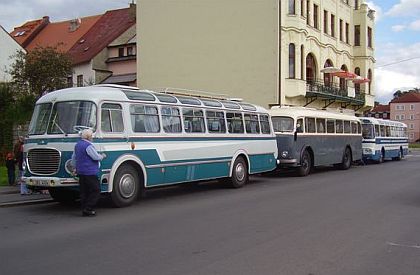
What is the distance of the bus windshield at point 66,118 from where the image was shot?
40.9ft

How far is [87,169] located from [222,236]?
368 centimetres

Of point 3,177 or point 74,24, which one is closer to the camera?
point 3,177

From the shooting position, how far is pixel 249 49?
3766cm

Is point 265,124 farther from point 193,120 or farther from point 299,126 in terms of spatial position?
point 193,120

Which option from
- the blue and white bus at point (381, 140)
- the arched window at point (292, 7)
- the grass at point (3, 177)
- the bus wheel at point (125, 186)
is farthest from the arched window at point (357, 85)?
the bus wheel at point (125, 186)

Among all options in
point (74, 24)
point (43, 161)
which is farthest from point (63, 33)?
point (43, 161)

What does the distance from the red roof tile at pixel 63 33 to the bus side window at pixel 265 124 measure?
40.5 meters

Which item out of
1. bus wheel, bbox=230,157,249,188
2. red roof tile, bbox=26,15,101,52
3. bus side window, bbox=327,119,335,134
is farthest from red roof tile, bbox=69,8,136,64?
bus wheel, bbox=230,157,249,188

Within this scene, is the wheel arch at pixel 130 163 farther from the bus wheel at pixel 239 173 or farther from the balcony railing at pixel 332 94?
the balcony railing at pixel 332 94

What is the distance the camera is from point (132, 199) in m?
13.2

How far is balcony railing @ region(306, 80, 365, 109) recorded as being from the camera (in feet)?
131

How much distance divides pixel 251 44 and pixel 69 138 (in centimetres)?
2675

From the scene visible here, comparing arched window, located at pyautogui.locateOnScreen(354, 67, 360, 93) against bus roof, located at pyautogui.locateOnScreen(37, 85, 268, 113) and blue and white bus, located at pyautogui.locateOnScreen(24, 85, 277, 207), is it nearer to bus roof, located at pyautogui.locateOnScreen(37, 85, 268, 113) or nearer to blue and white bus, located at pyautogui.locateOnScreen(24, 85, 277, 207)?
blue and white bus, located at pyautogui.locateOnScreen(24, 85, 277, 207)

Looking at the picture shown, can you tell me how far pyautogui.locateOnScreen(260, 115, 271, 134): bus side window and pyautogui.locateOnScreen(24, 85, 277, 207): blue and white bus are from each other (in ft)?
7.54
